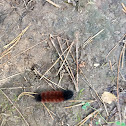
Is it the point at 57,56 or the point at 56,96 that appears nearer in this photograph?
the point at 56,96

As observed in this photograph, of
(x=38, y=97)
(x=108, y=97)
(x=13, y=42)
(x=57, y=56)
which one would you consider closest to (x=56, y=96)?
(x=38, y=97)

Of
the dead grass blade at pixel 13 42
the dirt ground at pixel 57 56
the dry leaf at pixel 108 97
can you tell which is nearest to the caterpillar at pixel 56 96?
the dirt ground at pixel 57 56

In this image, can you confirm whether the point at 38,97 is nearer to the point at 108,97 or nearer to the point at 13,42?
the point at 13,42

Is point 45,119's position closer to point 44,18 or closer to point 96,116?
point 96,116

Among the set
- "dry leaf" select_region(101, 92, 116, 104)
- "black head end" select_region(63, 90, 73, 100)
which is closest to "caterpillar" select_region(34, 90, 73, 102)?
"black head end" select_region(63, 90, 73, 100)

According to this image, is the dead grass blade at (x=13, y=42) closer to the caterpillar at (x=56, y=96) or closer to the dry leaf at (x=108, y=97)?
the caterpillar at (x=56, y=96)

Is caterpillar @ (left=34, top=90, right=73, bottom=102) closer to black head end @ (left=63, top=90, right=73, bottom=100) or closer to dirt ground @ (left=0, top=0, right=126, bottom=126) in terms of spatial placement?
black head end @ (left=63, top=90, right=73, bottom=100)
